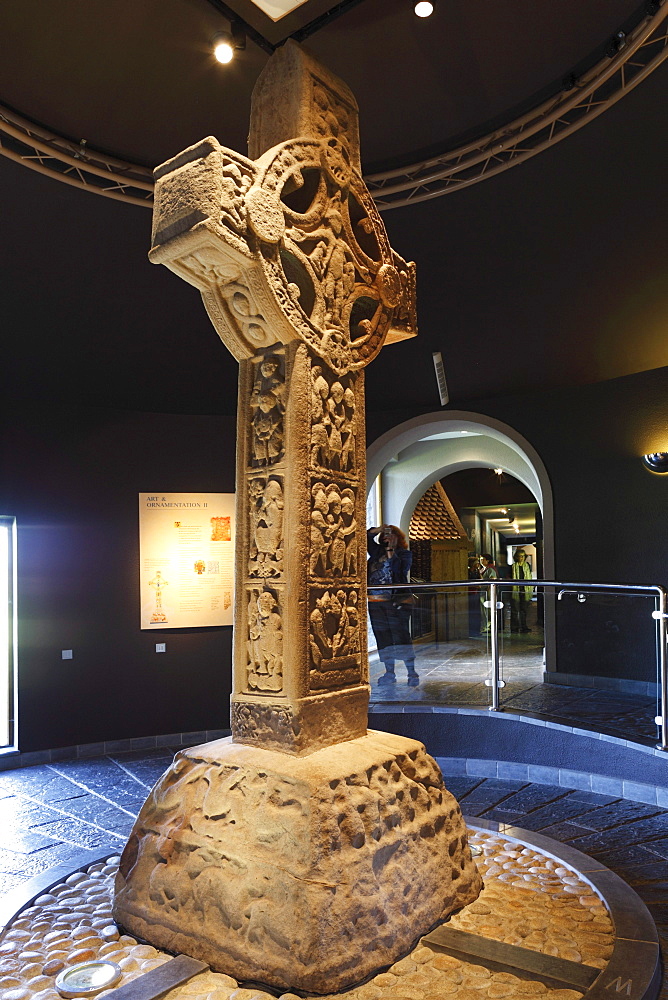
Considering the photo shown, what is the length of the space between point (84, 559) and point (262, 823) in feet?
13.8

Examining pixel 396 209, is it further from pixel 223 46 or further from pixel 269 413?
pixel 269 413

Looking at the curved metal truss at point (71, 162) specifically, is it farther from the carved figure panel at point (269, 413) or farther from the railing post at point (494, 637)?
Result: the railing post at point (494, 637)

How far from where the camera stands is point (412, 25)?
3.96m

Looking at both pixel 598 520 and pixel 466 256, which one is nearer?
pixel 466 256

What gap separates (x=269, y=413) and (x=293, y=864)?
1692mm

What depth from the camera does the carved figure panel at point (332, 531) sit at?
A: 3080 mm

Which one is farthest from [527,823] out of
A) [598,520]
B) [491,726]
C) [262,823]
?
[598,520]

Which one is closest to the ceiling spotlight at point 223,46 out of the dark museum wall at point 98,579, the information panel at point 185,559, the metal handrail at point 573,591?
the dark museum wall at point 98,579

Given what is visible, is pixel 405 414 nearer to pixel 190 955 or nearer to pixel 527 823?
pixel 527 823

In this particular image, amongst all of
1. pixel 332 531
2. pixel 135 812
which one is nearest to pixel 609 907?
pixel 332 531

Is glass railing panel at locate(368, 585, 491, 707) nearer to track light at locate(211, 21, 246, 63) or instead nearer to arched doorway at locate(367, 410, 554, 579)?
arched doorway at locate(367, 410, 554, 579)

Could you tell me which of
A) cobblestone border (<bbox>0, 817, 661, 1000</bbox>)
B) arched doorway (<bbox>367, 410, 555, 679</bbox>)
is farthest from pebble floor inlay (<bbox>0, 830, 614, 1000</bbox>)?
arched doorway (<bbox>367, 410, 555, 679</bbox>)

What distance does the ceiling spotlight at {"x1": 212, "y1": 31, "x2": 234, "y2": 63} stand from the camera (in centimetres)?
397

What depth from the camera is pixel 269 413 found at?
312 cm
